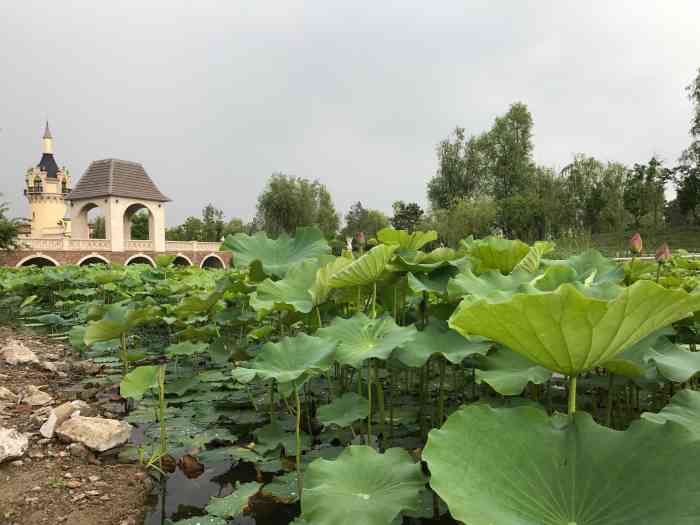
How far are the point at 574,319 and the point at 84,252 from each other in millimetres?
29074

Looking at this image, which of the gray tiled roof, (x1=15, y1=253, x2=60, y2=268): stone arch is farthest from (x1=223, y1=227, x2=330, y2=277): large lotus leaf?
the gray tiled roof

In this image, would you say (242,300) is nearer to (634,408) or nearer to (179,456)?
(179,456)

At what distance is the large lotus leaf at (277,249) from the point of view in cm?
292

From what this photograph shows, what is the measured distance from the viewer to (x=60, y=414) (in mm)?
2707

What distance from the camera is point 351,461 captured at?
4.58 feet

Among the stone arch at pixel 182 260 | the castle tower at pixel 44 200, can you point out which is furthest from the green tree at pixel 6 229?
the castle tower at pixel 44 200

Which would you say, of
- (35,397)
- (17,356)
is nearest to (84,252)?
(17,356)

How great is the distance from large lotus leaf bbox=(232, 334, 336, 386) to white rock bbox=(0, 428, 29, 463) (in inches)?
49.8

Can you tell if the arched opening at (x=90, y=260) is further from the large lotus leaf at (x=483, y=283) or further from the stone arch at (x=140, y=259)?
the large lotus leaf at (x=483, y=283)

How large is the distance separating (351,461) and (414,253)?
121cm

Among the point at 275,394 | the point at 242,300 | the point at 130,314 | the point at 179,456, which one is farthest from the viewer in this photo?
the point at 242,300

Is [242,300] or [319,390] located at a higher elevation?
[242,300]

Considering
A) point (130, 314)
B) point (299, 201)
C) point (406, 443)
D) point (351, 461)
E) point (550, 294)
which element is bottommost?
point (406, 443)

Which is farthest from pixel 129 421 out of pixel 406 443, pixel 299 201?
pixel 299 201
